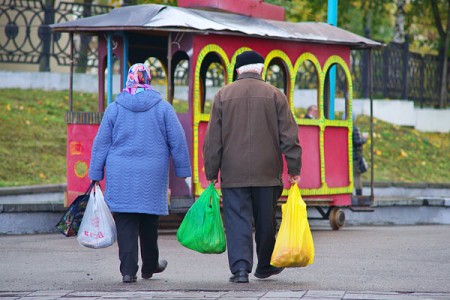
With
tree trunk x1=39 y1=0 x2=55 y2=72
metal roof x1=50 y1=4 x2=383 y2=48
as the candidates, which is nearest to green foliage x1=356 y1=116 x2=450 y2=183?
tree trunk x1=39 y1=0 x2=55 y2=72

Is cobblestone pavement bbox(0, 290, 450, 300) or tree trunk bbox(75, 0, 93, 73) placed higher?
tree trunk bbox(75, 0, 93, 73)

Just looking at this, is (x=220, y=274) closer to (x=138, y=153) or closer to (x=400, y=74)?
(x=138, y=153)

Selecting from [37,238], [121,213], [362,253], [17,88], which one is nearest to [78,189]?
[37,238]

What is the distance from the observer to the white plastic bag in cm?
969

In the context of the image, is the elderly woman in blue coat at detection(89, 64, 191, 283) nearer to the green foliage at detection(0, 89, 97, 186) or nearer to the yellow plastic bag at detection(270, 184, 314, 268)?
the yellow plastic bag at detection(270, 184, 314, 268)

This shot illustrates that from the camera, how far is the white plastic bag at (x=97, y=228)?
381 inches

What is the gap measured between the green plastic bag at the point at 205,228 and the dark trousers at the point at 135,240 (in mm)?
305

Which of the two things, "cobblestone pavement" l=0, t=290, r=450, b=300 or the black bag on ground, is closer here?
"cobblestone pavement" l=0, t=290, r=450, b=300

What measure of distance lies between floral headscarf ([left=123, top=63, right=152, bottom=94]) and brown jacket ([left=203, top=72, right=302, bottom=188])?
0.64 meters

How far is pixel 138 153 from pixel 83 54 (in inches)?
594

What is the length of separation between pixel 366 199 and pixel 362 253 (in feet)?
16.8

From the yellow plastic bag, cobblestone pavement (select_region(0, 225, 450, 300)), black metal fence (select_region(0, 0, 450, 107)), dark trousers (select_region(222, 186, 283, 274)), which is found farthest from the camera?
black metal fence (select_region(0, 0, 450, 107))

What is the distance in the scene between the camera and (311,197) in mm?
16000

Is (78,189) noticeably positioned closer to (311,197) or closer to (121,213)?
(311,197)
